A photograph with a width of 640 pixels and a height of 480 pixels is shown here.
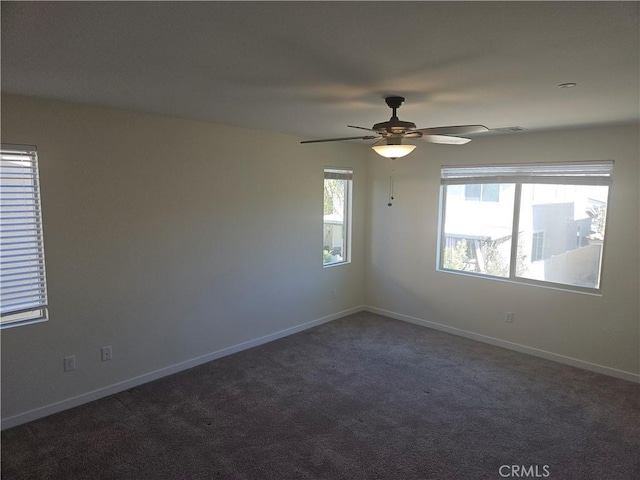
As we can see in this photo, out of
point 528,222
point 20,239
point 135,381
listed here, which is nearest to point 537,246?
point 528,222

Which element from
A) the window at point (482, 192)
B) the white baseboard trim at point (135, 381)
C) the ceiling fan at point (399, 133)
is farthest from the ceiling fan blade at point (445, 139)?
the white baseboard trim at point (135, 381)

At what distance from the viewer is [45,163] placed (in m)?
2.97

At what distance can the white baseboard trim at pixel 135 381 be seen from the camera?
3.02 metres

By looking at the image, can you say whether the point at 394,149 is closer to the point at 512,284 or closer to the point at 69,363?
the point at 512,284

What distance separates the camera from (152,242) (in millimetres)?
3605

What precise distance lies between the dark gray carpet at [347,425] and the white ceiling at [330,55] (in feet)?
7.71

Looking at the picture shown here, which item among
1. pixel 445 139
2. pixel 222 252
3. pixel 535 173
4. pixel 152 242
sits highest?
pixel 445 139

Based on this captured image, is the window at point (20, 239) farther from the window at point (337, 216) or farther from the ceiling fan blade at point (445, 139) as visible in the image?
the window at point (337, 216)

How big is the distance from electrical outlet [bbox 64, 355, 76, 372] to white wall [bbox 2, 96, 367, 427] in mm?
Answer: 41

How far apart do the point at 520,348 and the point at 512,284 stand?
0.70 meters

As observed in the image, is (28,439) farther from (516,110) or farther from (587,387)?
(587,387)

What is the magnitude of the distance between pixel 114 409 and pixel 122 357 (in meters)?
0.44

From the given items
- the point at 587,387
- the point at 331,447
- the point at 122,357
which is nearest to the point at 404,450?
the point at 331,447

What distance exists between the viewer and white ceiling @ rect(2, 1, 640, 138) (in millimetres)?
1440
